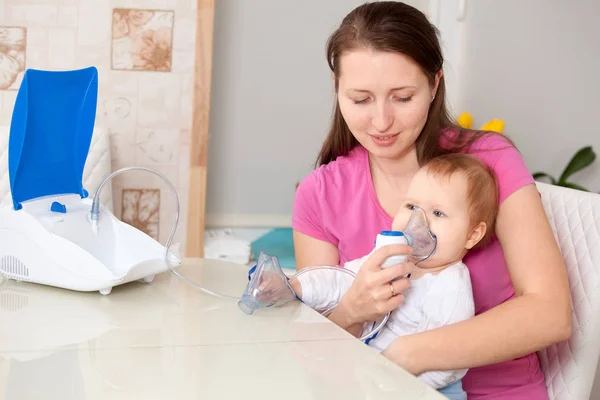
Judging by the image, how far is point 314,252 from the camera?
1.73 meters

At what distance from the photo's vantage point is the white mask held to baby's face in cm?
145

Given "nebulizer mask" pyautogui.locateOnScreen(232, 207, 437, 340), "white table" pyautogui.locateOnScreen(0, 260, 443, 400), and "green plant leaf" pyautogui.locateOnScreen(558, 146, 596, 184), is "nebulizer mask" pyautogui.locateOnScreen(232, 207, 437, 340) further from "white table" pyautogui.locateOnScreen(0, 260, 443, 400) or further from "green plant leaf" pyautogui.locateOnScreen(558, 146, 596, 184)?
"green plant leaf" pyautogui.locateOnScreen(558, 146, 596, 184)

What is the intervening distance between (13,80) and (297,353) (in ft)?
7.29

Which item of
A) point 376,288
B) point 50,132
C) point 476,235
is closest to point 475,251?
point 476,235

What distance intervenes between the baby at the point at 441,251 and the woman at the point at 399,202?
43 mm

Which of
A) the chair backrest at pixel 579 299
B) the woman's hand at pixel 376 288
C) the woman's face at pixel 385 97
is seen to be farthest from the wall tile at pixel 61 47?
the chair backrest at pixel 579 299

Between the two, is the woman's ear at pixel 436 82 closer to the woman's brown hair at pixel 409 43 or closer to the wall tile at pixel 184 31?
the woman's brown hair at pixel 409 43

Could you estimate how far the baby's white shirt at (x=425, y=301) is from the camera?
4.54 feet

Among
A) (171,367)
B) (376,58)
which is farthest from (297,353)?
(376,58)

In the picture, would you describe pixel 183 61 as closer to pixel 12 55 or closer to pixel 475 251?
pixel 12 55

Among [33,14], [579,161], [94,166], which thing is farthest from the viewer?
[579,161]

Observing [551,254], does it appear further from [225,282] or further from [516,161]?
[225,282]

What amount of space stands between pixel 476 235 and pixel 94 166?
5.50 feet

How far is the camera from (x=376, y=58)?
4.90 ft
